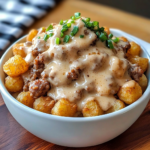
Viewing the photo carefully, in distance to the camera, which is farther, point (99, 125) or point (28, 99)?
point (28, 99)

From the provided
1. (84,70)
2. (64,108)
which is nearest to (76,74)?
(84,70)

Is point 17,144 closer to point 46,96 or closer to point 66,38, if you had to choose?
point 46,96

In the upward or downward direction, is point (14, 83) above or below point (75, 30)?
below

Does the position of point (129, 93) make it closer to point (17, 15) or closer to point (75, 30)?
point (75, 30)

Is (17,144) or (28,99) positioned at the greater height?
(28,99)

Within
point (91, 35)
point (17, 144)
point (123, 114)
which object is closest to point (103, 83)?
point (123, 114)

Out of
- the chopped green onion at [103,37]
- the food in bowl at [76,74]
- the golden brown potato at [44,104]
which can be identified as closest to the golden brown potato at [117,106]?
the food in bowl at [76,74]

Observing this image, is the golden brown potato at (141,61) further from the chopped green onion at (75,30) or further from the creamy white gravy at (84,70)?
the chopped green onion at (75,30)
